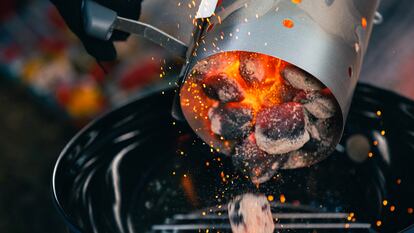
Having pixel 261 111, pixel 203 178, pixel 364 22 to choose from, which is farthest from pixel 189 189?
pixel 364 22

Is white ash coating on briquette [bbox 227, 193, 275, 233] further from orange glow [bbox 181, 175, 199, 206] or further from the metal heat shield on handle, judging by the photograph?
the metal heat shield on handle

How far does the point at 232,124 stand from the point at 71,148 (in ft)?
1.16

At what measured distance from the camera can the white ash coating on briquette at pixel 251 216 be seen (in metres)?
1.07

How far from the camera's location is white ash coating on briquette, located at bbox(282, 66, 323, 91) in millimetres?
998

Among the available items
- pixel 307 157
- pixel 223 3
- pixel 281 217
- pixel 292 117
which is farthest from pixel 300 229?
pixel 223 3

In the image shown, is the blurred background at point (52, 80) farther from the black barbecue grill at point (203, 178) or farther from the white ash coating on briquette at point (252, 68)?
the white ash coating on briquette at point (252, 68)

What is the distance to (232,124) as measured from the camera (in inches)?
43.1

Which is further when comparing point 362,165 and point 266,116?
point 362,165

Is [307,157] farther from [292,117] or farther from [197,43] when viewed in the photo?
[197,43]

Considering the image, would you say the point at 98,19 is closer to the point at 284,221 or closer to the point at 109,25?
the point at 109,25

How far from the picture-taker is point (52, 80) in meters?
2.02

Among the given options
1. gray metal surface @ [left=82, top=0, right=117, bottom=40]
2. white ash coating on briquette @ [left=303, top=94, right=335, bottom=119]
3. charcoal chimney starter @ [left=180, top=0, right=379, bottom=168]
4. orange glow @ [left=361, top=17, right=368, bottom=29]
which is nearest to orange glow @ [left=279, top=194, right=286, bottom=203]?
charcoal chimney starter @ [left=180, top=0, right=379, bottom=168]

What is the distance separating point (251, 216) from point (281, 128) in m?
0.18

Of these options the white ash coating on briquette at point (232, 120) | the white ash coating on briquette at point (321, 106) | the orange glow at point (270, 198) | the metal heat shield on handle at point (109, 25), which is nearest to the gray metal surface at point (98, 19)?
the metal heat shield on handle at point (109, 25)
